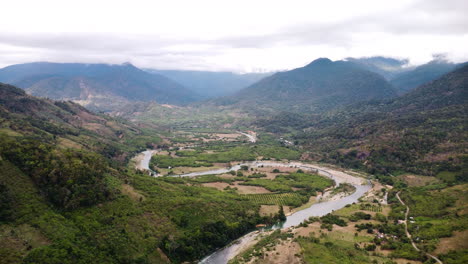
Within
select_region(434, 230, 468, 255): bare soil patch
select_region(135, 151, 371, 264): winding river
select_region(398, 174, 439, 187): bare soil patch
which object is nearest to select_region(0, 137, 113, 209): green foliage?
select_region(135, 151, 371, 264): winding river

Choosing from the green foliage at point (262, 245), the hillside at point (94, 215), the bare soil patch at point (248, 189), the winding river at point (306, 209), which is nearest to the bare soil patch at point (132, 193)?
the hillside at point (94, 215)

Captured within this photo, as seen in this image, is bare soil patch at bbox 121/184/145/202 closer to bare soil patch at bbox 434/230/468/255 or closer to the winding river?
the winding river

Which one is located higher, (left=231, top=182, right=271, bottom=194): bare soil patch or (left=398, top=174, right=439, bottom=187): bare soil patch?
(left=398, top=174, right=439, bottom=187): bare soil patch

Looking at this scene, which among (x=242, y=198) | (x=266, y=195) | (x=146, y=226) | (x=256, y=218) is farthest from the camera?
(x=266, y=195)

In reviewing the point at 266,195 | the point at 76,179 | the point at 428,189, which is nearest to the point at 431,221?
the point at 428,189

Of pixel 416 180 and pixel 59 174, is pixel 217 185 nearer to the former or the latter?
pixel 59 174

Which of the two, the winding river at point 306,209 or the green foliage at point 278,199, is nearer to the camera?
the winding river at point 306,209

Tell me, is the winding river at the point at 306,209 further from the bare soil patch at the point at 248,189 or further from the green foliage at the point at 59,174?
the green foliage at the point at 59,174

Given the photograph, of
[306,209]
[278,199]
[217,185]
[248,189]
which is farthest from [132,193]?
[306,209]

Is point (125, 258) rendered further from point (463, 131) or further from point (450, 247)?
point (463, 131)
